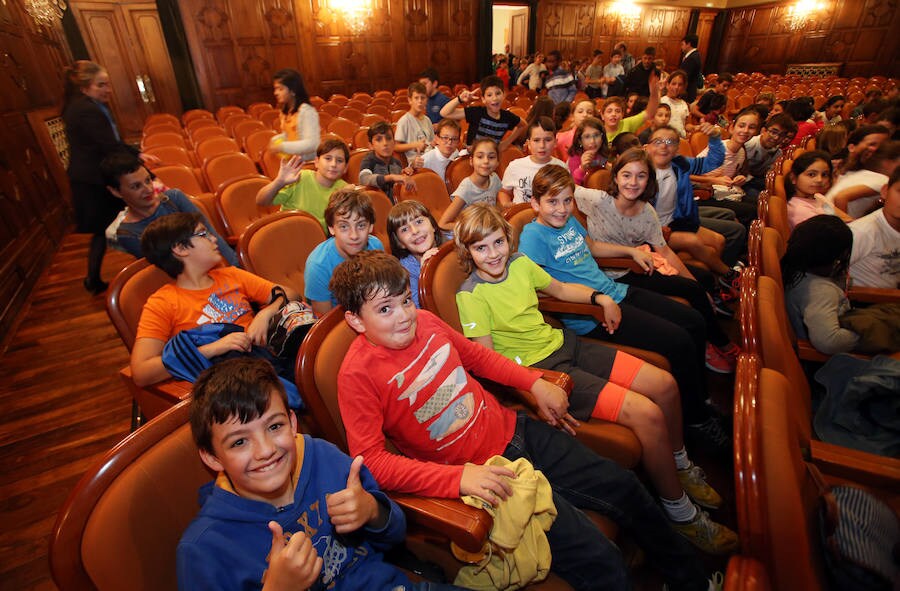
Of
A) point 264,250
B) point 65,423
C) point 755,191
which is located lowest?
point 65,423

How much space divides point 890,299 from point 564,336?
151cm

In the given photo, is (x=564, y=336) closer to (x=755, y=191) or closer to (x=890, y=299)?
(x=890, y=299)

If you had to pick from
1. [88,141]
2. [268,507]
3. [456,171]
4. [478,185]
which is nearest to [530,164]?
[478,185]

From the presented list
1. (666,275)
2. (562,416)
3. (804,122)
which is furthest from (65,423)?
(804,122)

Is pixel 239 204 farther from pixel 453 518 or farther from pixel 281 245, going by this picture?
pixel 453 518

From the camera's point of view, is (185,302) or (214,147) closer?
(185,302)

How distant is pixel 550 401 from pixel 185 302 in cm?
134

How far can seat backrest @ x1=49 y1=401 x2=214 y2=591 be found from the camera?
28.9 inches

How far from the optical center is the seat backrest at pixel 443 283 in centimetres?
161

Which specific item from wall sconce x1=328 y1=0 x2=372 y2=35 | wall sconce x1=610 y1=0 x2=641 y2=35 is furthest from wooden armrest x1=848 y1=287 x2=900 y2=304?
wall sconce x1=610 y1=0 x2=641 y2=35

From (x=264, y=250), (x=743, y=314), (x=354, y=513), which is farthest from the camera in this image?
(x=264, y=250)

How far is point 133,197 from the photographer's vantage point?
83.6 inches

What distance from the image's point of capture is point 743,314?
1281 mm

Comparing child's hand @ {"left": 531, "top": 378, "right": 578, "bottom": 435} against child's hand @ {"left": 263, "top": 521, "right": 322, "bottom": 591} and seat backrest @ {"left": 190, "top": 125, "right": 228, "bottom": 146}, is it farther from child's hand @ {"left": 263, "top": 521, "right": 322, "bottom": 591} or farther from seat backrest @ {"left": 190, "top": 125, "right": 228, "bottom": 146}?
seat backrest @ {"left": 190, "top": 125, "right": 228, "bottom": 146}
